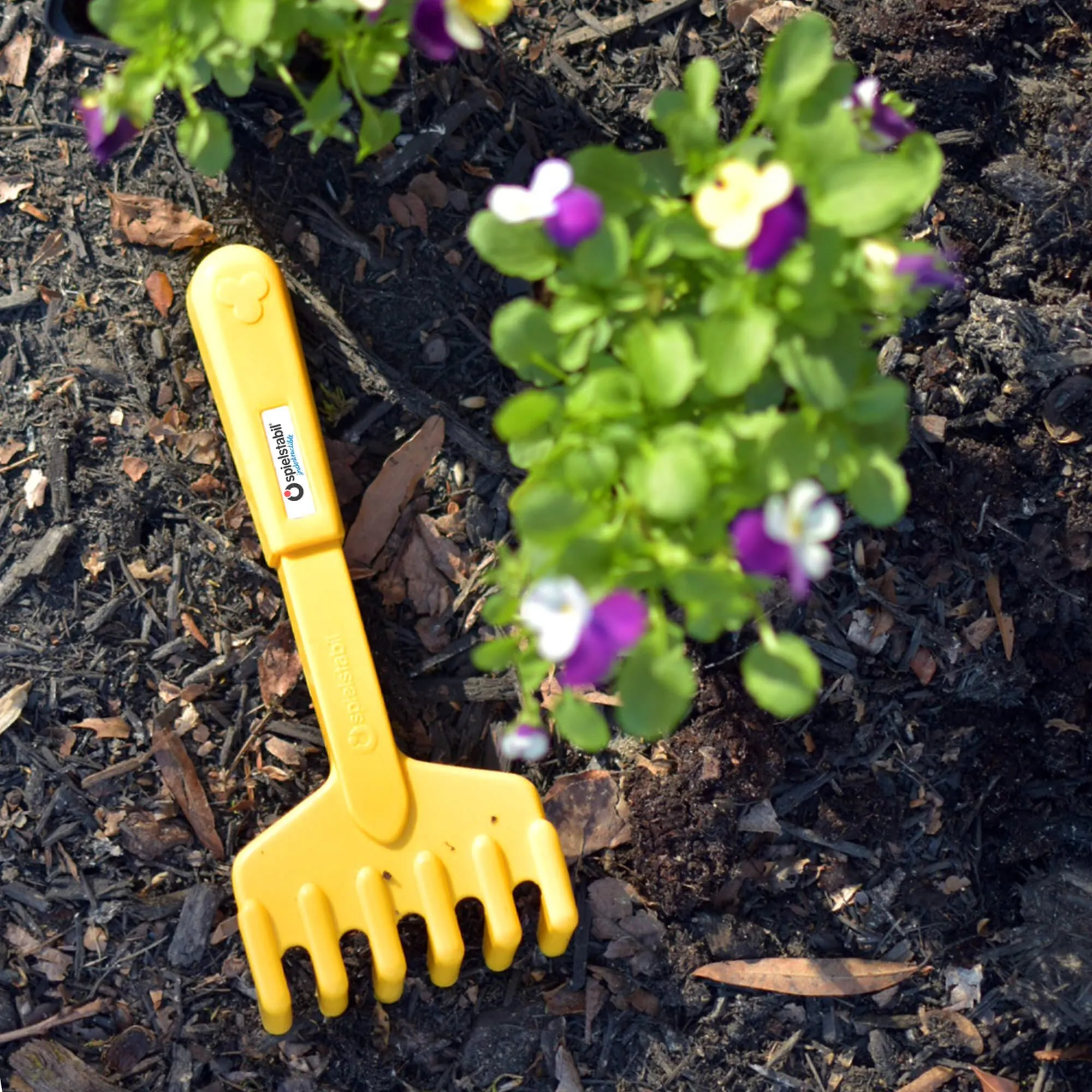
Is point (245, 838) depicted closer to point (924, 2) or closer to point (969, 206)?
point (969, 206)

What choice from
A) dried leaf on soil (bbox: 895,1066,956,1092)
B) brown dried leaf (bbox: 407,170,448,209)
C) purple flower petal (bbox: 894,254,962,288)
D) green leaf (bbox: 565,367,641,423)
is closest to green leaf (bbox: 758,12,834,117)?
purple flower petal (bbox: 894,254,962,288)

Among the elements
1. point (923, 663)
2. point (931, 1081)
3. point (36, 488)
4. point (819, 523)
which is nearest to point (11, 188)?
point (36, 488)

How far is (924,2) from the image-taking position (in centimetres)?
162

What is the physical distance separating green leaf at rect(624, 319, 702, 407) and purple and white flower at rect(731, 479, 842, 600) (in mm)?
136

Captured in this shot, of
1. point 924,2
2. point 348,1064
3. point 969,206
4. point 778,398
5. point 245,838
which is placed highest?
point 924,2

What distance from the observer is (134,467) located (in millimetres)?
1683

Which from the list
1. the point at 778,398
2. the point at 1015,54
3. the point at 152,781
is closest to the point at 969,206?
the point at 1015,54

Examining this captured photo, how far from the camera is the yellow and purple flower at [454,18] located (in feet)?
3.87

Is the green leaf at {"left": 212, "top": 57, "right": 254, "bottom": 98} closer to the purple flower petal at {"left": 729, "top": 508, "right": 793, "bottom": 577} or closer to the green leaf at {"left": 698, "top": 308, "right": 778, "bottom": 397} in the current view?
the green leaf at {"left": 698, "top": 308, "right": 778, "bottom": 397}

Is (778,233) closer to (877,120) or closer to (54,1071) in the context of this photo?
(877,120)

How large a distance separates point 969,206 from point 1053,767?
0.87m

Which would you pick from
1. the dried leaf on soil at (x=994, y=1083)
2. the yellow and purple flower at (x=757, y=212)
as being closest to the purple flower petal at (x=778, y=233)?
the yellow and purple flower at (x=757, y=212)

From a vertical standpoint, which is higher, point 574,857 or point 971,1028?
point 574,857

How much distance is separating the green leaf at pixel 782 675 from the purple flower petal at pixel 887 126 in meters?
0.56
